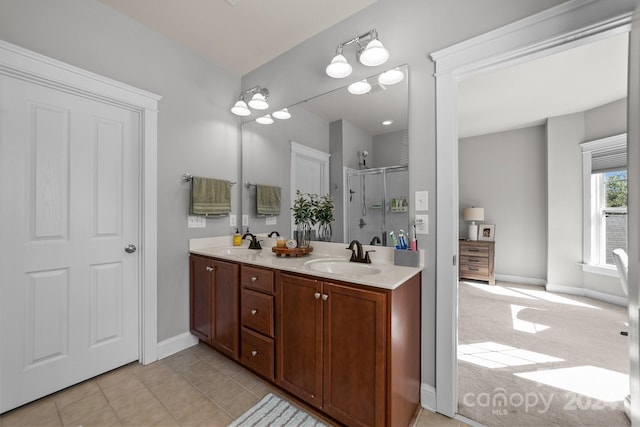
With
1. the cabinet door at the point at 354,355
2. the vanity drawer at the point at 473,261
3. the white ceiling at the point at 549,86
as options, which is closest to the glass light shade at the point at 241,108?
the cabinet door at the point at 354,355

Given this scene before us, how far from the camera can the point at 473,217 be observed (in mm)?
4750

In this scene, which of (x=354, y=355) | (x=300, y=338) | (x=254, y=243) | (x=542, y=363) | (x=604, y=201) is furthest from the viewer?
(x=604, y=201)

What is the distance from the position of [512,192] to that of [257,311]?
4.96m

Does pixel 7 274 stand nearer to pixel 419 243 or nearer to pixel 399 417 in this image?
pixel 399 417

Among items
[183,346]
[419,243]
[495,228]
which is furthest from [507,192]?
[183,346]

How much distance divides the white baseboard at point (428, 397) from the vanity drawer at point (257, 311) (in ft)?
3.34

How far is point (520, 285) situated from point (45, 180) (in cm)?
611

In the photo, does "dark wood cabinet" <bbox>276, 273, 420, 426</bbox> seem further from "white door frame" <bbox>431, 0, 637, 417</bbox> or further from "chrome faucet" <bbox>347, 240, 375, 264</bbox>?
"chrome faucet" <bbox>347, 240, 375, 264</bbox>

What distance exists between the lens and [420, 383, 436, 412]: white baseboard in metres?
1.60

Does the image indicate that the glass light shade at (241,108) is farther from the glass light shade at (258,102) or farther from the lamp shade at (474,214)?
the lamp shade at (474,214)

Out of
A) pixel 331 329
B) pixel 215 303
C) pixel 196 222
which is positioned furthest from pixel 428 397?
pixel 196 222

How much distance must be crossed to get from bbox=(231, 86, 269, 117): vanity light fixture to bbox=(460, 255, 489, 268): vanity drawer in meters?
4.32

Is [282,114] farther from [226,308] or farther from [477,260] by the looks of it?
[477,260]

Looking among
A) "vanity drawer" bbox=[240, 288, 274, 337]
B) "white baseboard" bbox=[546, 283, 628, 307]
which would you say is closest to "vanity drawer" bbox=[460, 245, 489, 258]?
"white baseboard" bbox=[546, 283, 628, 307]
